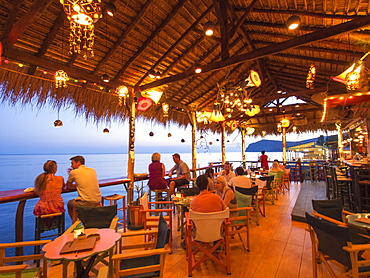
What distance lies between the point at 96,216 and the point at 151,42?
15.6 feet

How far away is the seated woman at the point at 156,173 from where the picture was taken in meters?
5.11

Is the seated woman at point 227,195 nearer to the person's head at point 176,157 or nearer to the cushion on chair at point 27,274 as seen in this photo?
the person's head at point 176,157

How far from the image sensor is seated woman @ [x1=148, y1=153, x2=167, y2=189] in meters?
5.11

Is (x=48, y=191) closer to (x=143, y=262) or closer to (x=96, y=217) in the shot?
(x=96, y=217)

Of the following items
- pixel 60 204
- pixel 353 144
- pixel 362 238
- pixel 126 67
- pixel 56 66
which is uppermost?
pixel 126 67

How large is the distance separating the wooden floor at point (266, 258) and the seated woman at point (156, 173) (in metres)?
1.33

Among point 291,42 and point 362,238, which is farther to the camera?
point 291,42

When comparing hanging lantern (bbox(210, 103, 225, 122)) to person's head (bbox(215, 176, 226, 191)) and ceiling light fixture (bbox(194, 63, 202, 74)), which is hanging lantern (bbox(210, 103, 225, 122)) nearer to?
ceiling light fixture (bbox(194, 63, 202, 74))

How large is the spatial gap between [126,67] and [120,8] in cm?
169

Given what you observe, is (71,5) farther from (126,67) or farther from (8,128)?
(8,128)

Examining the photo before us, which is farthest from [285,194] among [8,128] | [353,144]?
[8,128]

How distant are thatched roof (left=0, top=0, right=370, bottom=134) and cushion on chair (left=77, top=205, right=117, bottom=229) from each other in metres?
2.88

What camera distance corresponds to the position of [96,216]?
287 cm

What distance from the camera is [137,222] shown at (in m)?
4.11
